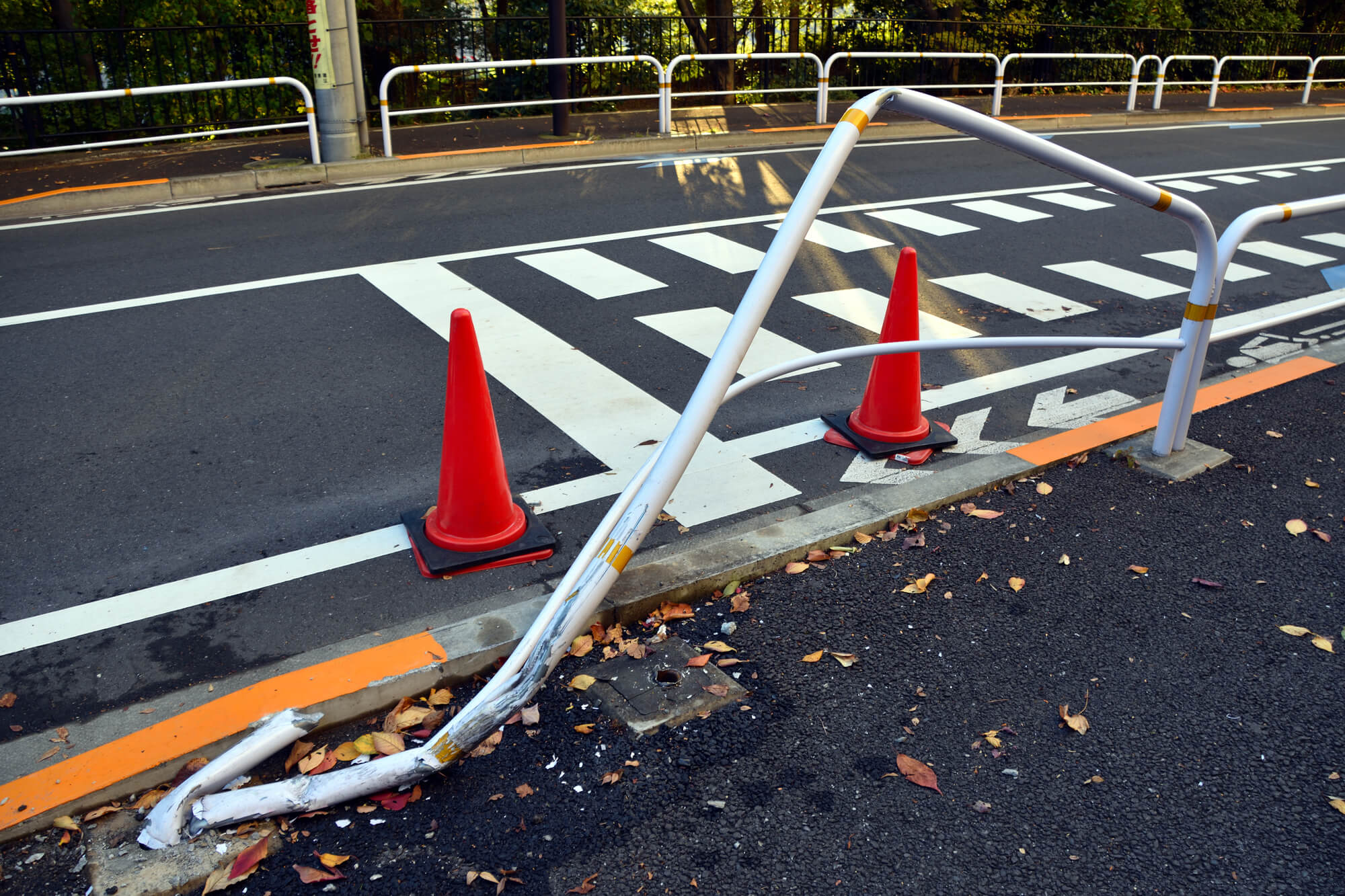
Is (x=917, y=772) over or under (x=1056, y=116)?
under

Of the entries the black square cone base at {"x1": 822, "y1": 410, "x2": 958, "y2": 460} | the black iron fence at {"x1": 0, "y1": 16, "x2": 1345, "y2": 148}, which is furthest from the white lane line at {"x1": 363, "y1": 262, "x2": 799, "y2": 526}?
the black iron fence at {"x1": 0, "y1": 16, "x2": 1345, "y2": 148}

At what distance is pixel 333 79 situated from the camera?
11.1 m

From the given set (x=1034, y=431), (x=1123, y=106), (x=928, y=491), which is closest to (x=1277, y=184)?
(x=1123, y=106)

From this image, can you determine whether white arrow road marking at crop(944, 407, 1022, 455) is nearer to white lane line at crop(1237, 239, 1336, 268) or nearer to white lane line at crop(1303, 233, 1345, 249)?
white lane line at crop(1237, 239, 1336, 268)

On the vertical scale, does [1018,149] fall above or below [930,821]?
above

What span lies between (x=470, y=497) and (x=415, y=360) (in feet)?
7.51

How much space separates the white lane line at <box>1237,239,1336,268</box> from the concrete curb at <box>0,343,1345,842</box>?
219 inches

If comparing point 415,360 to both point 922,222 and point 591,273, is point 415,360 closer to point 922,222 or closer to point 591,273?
point 591,273

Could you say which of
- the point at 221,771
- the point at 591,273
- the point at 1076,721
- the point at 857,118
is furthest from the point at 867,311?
the point at 221,771

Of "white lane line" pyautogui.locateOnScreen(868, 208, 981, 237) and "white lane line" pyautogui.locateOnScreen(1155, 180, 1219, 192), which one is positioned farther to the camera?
"white lane line" pyautogui.locateOnScreen(1155, 180, 1219, 192)

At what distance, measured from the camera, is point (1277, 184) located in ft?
39.8

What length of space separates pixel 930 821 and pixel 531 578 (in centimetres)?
170

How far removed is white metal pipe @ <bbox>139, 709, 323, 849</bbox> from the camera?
2572mm

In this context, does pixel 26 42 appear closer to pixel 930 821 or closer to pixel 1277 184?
pixel 930 821
